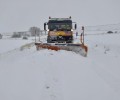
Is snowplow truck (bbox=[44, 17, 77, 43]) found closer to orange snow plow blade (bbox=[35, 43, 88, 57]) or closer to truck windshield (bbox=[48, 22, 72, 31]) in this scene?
truck windshield (bbox=[48, 22, 72, 31])

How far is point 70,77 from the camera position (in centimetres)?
1079

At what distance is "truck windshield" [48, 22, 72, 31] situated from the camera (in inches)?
872

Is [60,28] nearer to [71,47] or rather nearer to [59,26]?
[59,26]

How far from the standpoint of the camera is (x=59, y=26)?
2216cm

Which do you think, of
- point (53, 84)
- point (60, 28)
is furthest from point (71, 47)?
point (53, 84)

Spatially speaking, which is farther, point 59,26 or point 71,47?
point 59,26

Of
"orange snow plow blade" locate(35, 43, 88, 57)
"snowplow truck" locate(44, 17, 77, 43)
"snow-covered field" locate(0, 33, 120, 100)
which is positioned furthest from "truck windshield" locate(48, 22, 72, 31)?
"snow-covered field" locate(0, 33, 120, 100)

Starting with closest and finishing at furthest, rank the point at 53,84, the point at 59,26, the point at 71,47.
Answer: the point at 53,84
the point at 71,47
the point at 59,26

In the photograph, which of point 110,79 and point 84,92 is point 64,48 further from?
point 84,92

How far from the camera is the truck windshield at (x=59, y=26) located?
22.2 metres

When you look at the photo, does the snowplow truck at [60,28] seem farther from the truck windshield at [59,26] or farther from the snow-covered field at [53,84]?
the snow-covered field at [53,84]

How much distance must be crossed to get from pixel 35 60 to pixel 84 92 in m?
5.14

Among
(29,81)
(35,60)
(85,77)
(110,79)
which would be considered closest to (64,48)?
(35,60)

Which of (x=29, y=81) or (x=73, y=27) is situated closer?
(x=29, y=81)
